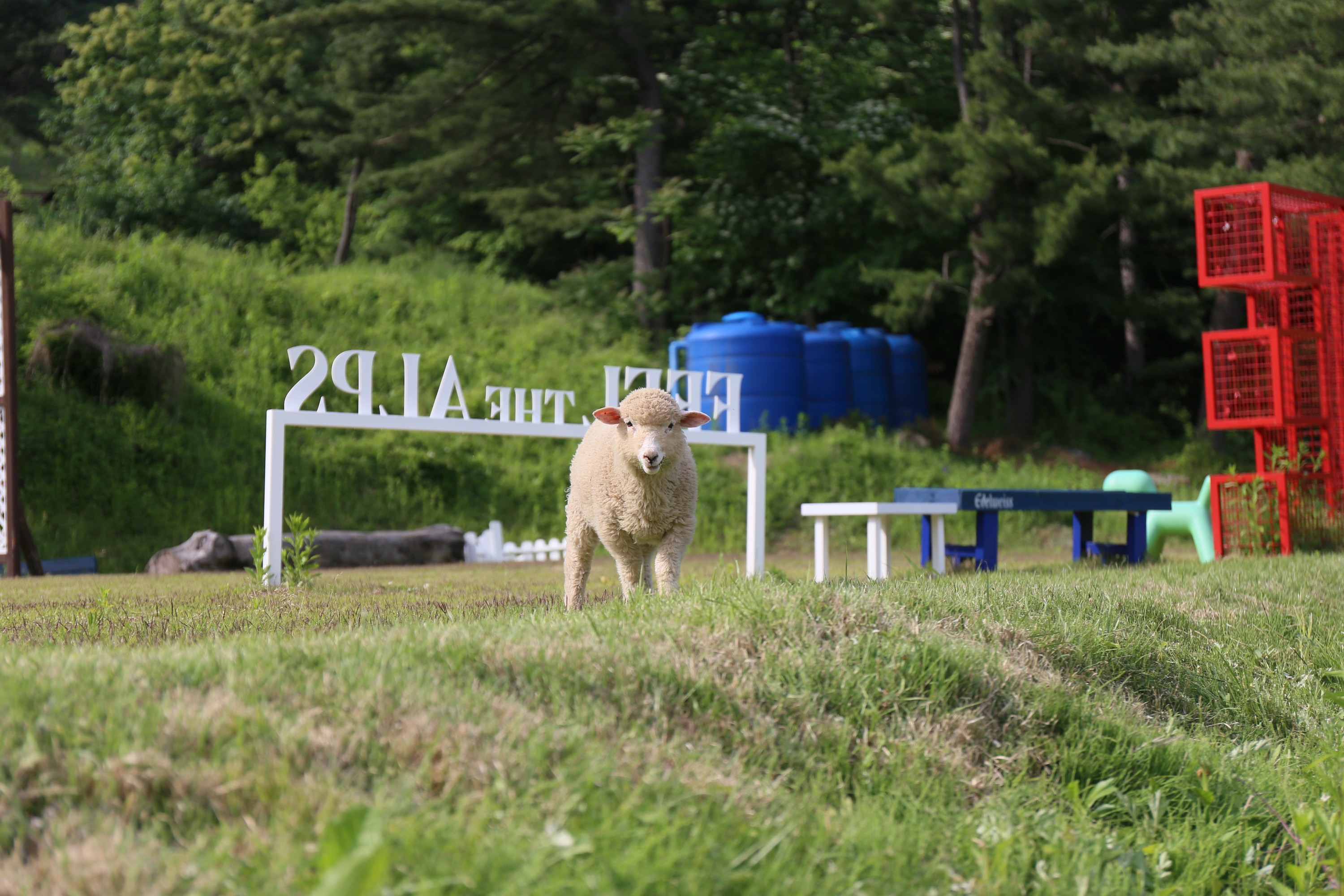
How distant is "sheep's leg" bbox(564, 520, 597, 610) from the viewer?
220 inches

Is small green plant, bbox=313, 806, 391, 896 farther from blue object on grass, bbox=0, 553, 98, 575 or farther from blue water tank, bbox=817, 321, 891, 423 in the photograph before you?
blue water tank, bbox=817, 321, 891, 423

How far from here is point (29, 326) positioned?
44.5 ft

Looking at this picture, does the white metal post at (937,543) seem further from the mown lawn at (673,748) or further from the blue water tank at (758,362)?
the blue water tank at (758,362)

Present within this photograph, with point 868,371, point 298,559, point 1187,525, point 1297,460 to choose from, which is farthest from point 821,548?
point 868,371

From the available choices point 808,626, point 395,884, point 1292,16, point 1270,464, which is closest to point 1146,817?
point 808,626

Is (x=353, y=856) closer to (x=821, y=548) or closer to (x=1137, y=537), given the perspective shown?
(x=821, y=548)

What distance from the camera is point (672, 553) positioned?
5.28m

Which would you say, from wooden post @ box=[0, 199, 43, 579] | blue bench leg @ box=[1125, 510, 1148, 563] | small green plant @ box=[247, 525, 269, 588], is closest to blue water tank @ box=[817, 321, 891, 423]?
blue bench leg @ box=[1125, 510, 1148, 563]

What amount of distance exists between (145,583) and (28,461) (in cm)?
543

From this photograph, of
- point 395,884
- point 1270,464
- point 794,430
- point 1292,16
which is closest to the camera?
point 395,884

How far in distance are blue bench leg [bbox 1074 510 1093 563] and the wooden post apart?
8.91 metres

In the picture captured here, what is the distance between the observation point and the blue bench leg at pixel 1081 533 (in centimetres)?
1019

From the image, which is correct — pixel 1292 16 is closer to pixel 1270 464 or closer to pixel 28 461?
pixel 1270 464

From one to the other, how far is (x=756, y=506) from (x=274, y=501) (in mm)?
3446
